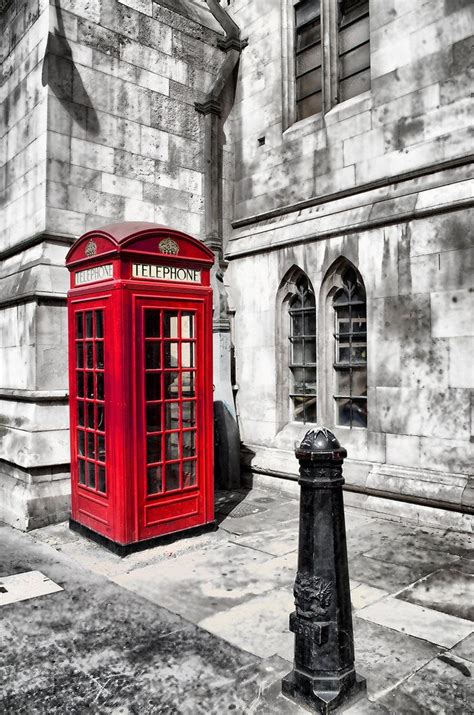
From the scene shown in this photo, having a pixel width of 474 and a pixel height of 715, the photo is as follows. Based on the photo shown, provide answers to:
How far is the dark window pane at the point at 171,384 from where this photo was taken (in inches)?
213

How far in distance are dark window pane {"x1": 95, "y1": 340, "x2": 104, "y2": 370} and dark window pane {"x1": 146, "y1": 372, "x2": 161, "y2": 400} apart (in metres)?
0.50

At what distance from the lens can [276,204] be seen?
821 cm

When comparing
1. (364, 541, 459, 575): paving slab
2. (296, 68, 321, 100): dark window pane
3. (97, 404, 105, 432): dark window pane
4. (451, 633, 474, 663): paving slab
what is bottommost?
(364, 541, 459, 575): paving slab

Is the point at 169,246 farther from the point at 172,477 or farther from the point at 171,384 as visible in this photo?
the point at 172,477

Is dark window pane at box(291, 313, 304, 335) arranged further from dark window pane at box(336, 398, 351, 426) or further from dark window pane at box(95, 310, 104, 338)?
dark window pane at box(95, 310, 104, 338)

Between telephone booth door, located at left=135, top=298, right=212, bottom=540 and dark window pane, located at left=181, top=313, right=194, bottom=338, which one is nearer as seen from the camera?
telephone booth door, located at left=135, top=298, right=212, bottom=540

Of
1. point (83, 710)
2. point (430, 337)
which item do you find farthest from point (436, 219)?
point (83, 710)

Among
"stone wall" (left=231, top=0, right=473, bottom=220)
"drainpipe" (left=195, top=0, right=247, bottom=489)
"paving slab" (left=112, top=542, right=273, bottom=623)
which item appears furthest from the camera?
"drainpipe" (left=195, top=0, right=247, bottom=489)

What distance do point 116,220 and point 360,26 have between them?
3979mm

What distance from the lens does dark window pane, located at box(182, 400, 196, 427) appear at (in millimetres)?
5547

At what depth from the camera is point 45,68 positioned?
6.70 meters

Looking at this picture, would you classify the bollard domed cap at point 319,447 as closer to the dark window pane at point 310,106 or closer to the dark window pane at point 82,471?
the dark window pane at point 82,471

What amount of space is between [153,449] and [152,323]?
1.17 metres

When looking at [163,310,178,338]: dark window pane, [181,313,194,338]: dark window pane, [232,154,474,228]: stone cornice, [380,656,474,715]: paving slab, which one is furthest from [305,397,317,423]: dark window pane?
[380,656,474,715]: paving slab
